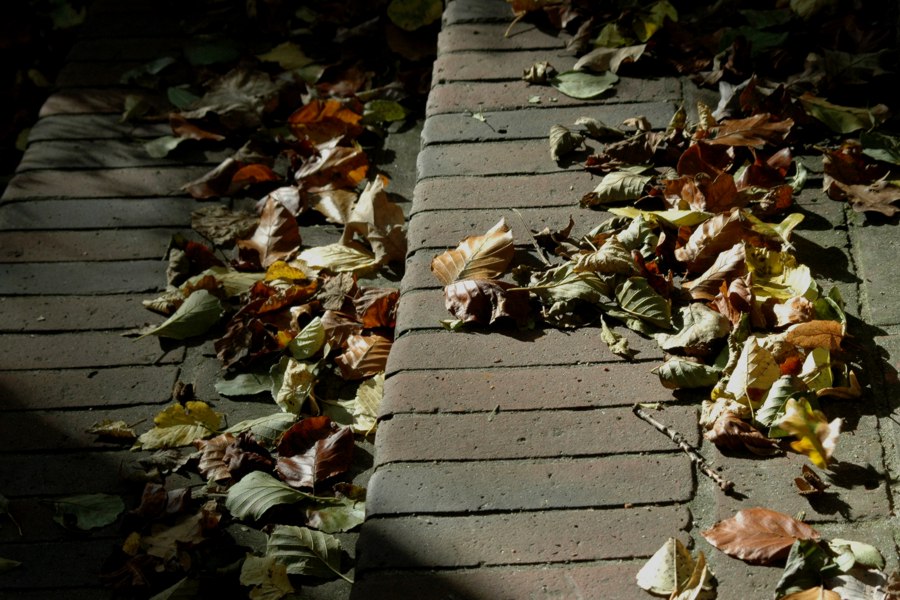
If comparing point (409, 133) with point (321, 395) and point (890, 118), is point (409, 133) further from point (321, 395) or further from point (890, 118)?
point (890, 118)

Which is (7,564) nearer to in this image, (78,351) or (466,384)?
(78,351)

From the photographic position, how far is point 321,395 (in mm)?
2404

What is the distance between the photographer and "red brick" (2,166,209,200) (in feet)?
10.0

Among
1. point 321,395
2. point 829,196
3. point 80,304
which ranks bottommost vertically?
point 321,395

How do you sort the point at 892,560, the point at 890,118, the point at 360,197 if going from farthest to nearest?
1. the point at 360,197
2. the point at 890,118
3. the point at 892,560

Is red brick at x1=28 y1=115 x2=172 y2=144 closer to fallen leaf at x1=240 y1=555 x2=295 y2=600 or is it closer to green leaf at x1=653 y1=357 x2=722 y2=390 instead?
fallen leaf at x1=240 y1=555 x2=295 y2=600

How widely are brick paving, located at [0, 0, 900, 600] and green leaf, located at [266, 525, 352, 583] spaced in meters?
0.23

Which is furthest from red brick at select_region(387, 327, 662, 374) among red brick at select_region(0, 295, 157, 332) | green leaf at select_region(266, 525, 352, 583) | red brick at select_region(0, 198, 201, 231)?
red brick at select_region(0, 198, 201, 231)

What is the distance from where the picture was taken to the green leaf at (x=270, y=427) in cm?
227

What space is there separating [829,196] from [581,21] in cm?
100

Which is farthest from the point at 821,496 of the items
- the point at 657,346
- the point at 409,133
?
the point at 409,133

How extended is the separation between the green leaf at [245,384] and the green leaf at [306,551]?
0.50 metres

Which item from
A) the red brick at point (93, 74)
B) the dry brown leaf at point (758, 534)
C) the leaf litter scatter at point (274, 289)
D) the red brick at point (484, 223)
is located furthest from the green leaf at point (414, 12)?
the dry brown leaf at point (758, 534)

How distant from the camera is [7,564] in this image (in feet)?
6.78
